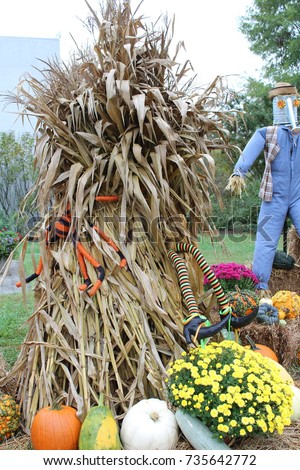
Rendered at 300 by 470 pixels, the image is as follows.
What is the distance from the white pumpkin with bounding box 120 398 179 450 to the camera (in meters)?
2.21

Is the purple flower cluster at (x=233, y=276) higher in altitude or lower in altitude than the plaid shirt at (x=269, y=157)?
lower

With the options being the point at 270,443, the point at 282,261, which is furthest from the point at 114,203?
the point at 282,261

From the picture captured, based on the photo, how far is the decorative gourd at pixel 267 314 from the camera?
365 centimetres

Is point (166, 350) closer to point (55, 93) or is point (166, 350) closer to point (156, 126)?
point (156, 126)

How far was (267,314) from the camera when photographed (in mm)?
3795

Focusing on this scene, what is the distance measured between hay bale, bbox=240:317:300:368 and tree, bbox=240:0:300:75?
12719 mm

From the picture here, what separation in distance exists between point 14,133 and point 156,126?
11.3 meters

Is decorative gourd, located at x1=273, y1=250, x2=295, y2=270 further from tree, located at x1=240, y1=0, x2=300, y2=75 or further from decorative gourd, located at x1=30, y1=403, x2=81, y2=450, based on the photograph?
tree, located at x1=240, y1=0, x2=300, y2=75

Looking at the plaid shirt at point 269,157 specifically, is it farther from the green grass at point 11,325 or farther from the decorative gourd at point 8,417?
the decorative gourd at point 8,417

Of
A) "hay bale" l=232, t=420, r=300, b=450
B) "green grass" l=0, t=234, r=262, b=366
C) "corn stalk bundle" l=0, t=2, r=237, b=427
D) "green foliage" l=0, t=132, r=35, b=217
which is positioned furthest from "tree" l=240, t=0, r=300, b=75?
"hay bale" l=232, t=420, r=300, b=450

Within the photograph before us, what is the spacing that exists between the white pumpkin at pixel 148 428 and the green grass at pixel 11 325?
1.22 meters

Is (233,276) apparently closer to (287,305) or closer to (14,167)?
(287,305)

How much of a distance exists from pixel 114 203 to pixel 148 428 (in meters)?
1.12

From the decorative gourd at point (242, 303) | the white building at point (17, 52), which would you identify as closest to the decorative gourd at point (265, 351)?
the decorative gourd at point (242, 303)
